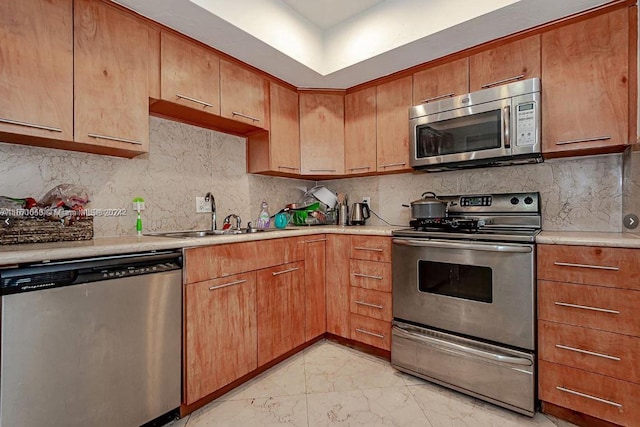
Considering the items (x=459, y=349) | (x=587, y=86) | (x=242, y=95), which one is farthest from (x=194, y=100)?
(x=587, y=86)

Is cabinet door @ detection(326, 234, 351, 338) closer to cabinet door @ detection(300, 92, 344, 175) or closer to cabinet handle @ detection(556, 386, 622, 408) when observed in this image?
cabinet door @ detection(300, 92, 344, 175)

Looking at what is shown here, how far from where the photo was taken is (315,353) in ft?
7.55

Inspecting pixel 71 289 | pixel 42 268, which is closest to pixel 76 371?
pixel 71 289

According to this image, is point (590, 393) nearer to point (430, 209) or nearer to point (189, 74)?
point (430, 209)

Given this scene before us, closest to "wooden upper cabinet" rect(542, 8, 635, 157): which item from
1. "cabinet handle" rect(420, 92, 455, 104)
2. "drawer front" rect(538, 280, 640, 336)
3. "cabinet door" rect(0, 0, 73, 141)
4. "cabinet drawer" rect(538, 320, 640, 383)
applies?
"cabinet handle" rect(420, 92, 455, 104)

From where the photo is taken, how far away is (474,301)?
1.75 meters

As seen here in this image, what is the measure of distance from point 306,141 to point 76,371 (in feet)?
7.04

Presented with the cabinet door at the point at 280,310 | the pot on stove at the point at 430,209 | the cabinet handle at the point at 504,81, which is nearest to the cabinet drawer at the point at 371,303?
the cabinet door at the point at 280,310

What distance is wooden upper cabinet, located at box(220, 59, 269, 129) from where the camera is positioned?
212 centimetres

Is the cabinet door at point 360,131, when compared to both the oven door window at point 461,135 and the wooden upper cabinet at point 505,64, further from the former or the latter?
the wooden upper cabinet at point 505,64

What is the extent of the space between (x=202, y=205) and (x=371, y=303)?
1447 millimetres

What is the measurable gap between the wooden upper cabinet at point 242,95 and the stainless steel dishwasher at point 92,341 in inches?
45.1

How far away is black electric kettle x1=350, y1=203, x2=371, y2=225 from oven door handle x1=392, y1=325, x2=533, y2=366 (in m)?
1.05

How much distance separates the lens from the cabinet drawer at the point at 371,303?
2146mm
